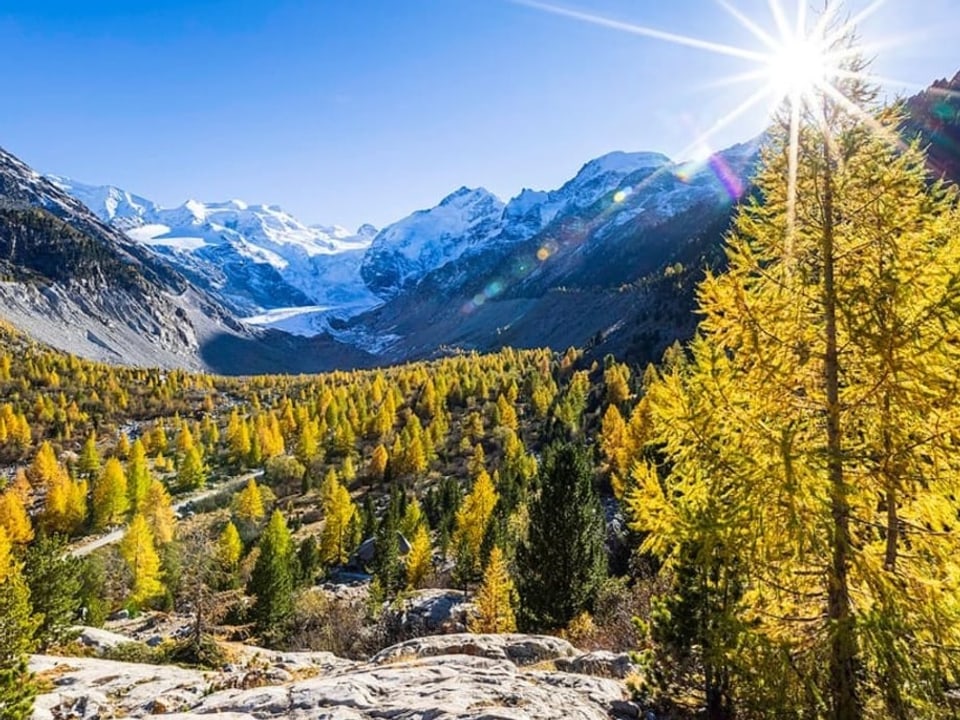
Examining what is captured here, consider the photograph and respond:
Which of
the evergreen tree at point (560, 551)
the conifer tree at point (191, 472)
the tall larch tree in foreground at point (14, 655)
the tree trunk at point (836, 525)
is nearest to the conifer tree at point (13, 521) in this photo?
the conifer tree at point (191, 472)

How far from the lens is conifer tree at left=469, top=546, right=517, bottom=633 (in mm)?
33344

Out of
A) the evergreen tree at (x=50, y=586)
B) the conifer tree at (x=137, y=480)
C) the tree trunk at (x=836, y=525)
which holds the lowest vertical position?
the evergreen tree at (x=50, y=586)

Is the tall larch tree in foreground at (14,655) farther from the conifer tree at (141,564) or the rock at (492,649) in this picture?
the conifer tree at (141,564)

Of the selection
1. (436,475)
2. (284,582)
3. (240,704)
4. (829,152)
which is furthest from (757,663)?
(436,475)

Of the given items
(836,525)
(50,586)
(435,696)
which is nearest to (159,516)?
(50,586)

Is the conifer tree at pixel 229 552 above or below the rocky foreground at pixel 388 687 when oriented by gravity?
below

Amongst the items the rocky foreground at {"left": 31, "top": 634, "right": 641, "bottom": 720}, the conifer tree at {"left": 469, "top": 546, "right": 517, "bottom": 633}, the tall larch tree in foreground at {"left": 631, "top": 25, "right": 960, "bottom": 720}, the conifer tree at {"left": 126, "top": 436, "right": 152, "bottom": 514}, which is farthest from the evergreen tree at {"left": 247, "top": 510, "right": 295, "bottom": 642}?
the conifer tree at {"left": 126, "top": 436, "right": 152, "bottom": 514}

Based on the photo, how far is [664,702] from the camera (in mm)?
11133

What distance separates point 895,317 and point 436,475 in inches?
3504

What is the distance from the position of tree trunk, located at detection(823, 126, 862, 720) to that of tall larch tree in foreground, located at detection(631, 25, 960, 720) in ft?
0.09

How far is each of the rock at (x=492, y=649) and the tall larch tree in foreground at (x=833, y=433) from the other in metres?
6.07

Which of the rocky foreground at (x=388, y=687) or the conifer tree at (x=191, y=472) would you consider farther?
the conifer tree at (x=191, y=472)

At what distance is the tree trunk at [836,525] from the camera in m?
8.00

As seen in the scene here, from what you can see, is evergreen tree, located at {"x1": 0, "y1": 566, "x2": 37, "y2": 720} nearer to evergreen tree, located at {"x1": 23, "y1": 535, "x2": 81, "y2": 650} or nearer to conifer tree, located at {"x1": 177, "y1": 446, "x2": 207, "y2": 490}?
evergreen tree, located at {"x1": 23, "y1": 535, "x2": 81, "y2": 650}
